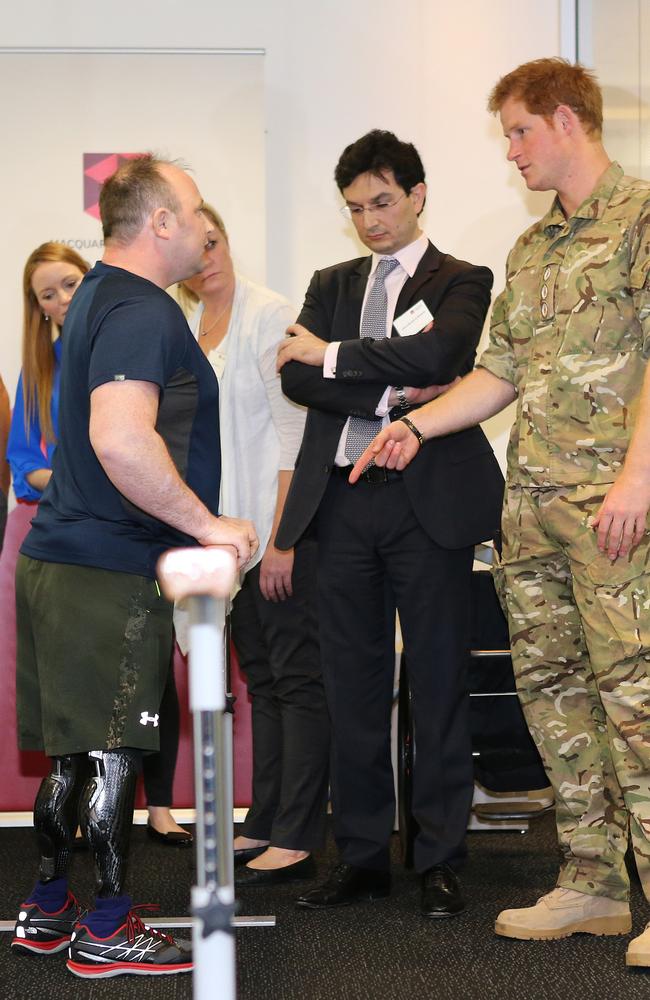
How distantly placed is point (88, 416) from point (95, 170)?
213 centimetres

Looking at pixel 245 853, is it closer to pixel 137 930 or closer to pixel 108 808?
pixel 137 930

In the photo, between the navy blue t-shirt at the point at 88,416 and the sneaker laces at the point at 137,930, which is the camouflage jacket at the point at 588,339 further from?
the sneaker laces at the point at 137,930

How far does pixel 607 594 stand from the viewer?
7.63 feet

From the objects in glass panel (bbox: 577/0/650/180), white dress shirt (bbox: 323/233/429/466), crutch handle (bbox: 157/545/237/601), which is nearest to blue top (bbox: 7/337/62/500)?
white dress shirt (bbox: 323/233/429/466)

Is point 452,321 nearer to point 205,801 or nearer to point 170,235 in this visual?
point 170,235

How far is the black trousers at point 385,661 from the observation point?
106 inches

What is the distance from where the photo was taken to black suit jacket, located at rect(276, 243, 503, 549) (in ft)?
8.85

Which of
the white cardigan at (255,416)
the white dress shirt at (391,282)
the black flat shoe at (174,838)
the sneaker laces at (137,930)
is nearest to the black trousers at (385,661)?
the white dress shirt at (391,282)

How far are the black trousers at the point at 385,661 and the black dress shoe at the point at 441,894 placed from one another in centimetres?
3

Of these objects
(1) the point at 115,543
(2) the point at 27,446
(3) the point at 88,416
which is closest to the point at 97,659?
(1) the point at 115,543

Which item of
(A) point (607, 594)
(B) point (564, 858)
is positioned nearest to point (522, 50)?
(A) point (607, 594)

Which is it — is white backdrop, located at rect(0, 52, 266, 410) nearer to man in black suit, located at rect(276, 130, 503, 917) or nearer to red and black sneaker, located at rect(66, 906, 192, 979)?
man in black suit, located at rect(276, 130, 503, 917)

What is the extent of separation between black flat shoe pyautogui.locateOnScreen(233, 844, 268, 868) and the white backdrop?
6.34 feet

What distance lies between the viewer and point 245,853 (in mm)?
3145
